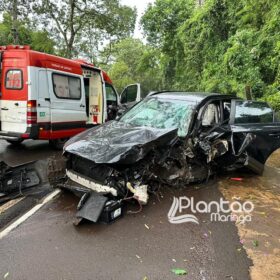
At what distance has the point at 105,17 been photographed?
21578mm

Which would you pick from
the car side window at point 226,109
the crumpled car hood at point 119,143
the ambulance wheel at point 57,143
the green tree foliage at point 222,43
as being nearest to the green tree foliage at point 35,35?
the green tree foliage at point 222,43

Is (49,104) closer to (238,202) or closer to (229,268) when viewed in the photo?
(238,202)

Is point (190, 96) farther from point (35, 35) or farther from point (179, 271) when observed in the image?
point (35, 35)

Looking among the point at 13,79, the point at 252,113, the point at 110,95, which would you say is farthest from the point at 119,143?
the point at 110,95

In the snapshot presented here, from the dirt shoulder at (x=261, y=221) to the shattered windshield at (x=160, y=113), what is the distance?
4.98ft

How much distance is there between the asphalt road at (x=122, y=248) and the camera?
3.03 m

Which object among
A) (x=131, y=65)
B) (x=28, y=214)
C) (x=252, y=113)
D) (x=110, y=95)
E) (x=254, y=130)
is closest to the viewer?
(x=28, y=214)

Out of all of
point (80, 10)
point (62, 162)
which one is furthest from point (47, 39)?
point (62, 162)

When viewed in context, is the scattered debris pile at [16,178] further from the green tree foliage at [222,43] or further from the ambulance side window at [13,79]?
the green tree foliage at [222,43]

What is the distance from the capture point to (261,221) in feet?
14.1

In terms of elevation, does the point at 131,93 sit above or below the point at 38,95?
above

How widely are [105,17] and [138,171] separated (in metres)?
19.6

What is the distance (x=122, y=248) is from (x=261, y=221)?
2093mm

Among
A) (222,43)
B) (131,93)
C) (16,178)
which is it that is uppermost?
(222,43)
